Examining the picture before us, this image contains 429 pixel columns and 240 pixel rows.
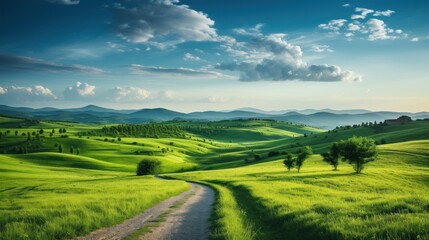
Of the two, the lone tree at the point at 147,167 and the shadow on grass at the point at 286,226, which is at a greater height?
the shadow on grass at the point at 286,226

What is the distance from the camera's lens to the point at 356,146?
7431 centimetres

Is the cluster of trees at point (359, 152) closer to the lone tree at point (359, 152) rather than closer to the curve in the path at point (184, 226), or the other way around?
the lone tree at point (359, 152)

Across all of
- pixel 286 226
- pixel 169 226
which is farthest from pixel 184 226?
pixel 286 226

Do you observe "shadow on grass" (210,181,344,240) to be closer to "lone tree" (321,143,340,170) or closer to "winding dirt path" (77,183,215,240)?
"winding dirt path" (77,183,215,240)

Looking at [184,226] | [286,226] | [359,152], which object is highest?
[286,226]

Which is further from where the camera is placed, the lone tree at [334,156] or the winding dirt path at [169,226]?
the lone tree at [334,156]

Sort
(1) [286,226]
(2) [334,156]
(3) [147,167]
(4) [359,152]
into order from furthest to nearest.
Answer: (3) [147,167]
(2) [334,156]
(4) [359,152]
(1) [286,226]

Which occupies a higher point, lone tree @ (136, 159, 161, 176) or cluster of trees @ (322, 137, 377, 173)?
cluster of trees @ (322, 137, 377, 173)

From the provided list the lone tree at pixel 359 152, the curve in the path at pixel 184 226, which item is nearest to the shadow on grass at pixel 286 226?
the curve in the path at pixel 184 226

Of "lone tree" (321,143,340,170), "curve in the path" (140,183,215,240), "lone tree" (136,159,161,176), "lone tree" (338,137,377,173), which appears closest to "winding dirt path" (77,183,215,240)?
"curve in the path" (140,183,215,240)

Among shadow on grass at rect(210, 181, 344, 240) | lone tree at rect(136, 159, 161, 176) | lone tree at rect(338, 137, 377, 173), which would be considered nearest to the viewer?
shadow on grass at rect(210, 181, 344, 240)

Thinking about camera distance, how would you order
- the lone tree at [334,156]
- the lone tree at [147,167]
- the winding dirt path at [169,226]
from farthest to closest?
1. the lone tree at [147,167]
2. the lone tree at [334,156]
3. the winding dirt path at [169,226]

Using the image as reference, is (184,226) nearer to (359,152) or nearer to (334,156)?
(359,152)

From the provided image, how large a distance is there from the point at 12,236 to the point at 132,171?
130420mm
